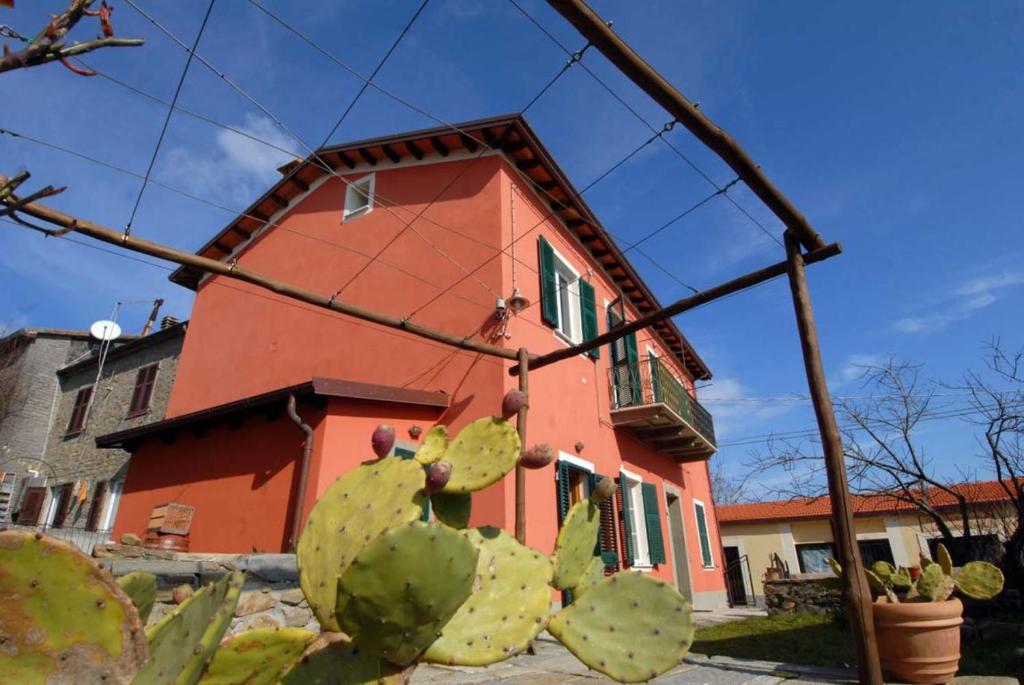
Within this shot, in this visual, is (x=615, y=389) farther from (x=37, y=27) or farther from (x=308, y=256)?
(x=37, y=27)

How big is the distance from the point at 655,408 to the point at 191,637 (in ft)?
28.2

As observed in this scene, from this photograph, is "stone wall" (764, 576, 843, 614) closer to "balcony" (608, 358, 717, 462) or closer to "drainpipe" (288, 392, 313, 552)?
"balcony" (608, 358, 717, 462)

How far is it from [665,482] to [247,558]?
8.81m

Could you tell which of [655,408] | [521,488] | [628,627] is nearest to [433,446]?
[628,627]

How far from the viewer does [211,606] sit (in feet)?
3.66

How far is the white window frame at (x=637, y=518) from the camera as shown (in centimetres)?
904

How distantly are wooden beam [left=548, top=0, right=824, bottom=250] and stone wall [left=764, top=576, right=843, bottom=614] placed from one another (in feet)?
28.6

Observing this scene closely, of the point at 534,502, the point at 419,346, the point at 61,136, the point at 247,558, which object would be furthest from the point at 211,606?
the point at 419,346

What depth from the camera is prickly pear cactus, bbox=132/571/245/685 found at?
42.3 inches

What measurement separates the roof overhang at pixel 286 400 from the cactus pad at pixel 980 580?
5520mm

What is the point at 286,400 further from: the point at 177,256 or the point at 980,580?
the point at 980,580

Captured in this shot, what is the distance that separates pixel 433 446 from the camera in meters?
2.89

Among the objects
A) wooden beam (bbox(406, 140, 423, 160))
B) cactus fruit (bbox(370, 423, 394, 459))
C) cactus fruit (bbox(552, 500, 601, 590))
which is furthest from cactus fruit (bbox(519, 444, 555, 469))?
wooden beam (bbox(406, 140, 423, 160))

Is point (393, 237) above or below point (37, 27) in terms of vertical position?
above
